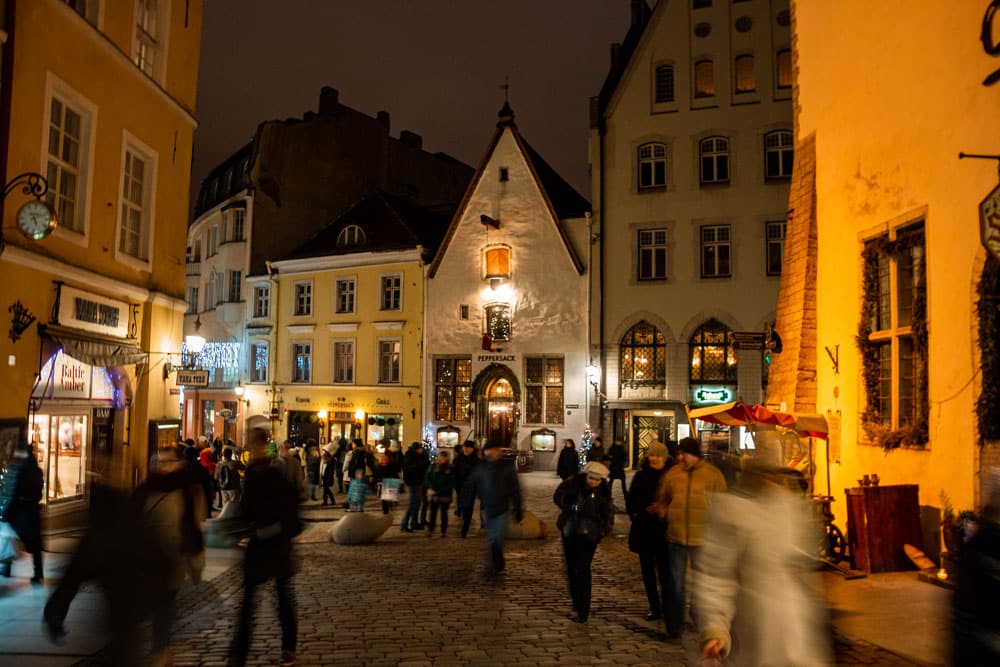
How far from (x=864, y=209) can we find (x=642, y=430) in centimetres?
1848

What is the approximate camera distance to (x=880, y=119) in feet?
41.0

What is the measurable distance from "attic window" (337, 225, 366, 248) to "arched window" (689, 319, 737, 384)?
15.0m

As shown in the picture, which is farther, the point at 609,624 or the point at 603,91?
the point at 603,91

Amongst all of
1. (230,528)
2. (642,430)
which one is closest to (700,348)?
(642,430)

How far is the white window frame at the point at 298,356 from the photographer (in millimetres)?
37219

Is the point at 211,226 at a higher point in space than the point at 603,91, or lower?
lower

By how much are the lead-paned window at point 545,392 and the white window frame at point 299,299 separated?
10822 mm

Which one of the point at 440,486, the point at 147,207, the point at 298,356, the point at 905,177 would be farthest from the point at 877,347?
the point at 298,356

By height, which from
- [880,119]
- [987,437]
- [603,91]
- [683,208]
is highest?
[603,91]

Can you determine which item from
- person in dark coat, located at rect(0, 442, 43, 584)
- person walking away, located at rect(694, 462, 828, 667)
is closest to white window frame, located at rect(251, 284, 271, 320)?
person in dark coat, located at rect(0, 442, 43, 584)

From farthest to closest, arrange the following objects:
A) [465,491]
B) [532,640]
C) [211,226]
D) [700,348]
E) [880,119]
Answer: [211,226] → [700,348] → [465,491] → [880,119] → [532,640]

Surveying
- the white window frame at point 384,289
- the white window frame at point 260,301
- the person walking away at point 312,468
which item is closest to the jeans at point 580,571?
the person walking away at point 312,468

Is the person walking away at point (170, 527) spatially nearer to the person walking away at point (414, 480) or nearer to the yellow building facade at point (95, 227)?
the yellow building facade at point (95, 227)

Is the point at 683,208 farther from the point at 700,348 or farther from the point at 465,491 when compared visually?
the point at 465,491
